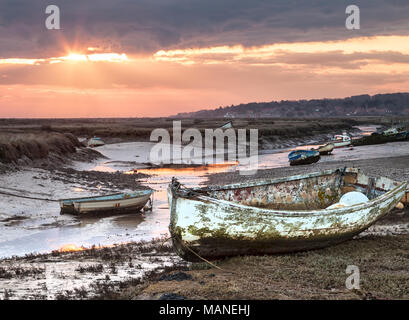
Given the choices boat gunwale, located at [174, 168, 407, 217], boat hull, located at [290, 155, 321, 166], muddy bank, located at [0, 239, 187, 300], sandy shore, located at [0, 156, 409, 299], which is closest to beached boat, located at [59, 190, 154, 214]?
muddy bank, located at [0, 239, 187, 300]

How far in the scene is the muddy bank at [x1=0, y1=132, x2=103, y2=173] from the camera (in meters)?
28.5

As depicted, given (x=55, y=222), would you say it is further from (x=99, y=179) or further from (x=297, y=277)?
(x=297, y=277)

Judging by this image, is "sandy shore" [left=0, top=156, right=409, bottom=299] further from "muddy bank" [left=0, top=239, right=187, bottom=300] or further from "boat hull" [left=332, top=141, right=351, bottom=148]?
"boat hull" [left=332, top=141, right=351, bottom=148]

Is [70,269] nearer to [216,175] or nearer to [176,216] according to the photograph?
[176,216]

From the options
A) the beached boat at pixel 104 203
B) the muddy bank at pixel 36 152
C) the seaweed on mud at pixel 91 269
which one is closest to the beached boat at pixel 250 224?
the seaweed on mud at pixel 91 269

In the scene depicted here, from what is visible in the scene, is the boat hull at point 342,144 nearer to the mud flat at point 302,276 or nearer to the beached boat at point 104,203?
the beached boat at point 104,203

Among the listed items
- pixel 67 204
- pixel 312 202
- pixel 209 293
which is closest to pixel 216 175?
pixel 67 204

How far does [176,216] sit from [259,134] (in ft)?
211

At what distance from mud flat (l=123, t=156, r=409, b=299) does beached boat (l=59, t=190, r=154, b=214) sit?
10.4m

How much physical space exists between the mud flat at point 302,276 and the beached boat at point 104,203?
410 inches

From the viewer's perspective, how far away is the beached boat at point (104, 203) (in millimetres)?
19344

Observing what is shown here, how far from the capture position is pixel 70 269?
10430 mm

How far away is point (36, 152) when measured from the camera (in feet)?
108

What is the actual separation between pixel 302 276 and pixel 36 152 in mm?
28869
